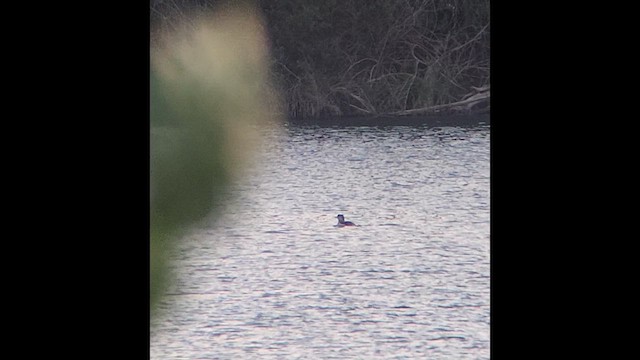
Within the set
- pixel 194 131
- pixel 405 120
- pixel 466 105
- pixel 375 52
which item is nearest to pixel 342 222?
pixel 405 120

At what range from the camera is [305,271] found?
43.8 feet

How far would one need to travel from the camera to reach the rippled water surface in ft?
33.2

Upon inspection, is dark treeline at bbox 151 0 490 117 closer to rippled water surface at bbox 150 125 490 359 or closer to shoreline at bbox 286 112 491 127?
shoreline at bbox 286 112 491 127

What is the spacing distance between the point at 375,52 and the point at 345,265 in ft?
41.5

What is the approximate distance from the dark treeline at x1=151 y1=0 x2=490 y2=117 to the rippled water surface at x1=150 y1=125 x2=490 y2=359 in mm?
3035

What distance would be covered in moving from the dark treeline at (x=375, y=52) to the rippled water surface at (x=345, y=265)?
3.04 m

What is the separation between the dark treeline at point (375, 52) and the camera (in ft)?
81.8

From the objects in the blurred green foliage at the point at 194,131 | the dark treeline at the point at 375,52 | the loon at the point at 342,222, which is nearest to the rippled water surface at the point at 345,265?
the loon at the point at 342,222

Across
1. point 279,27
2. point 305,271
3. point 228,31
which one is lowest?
point 305,271
